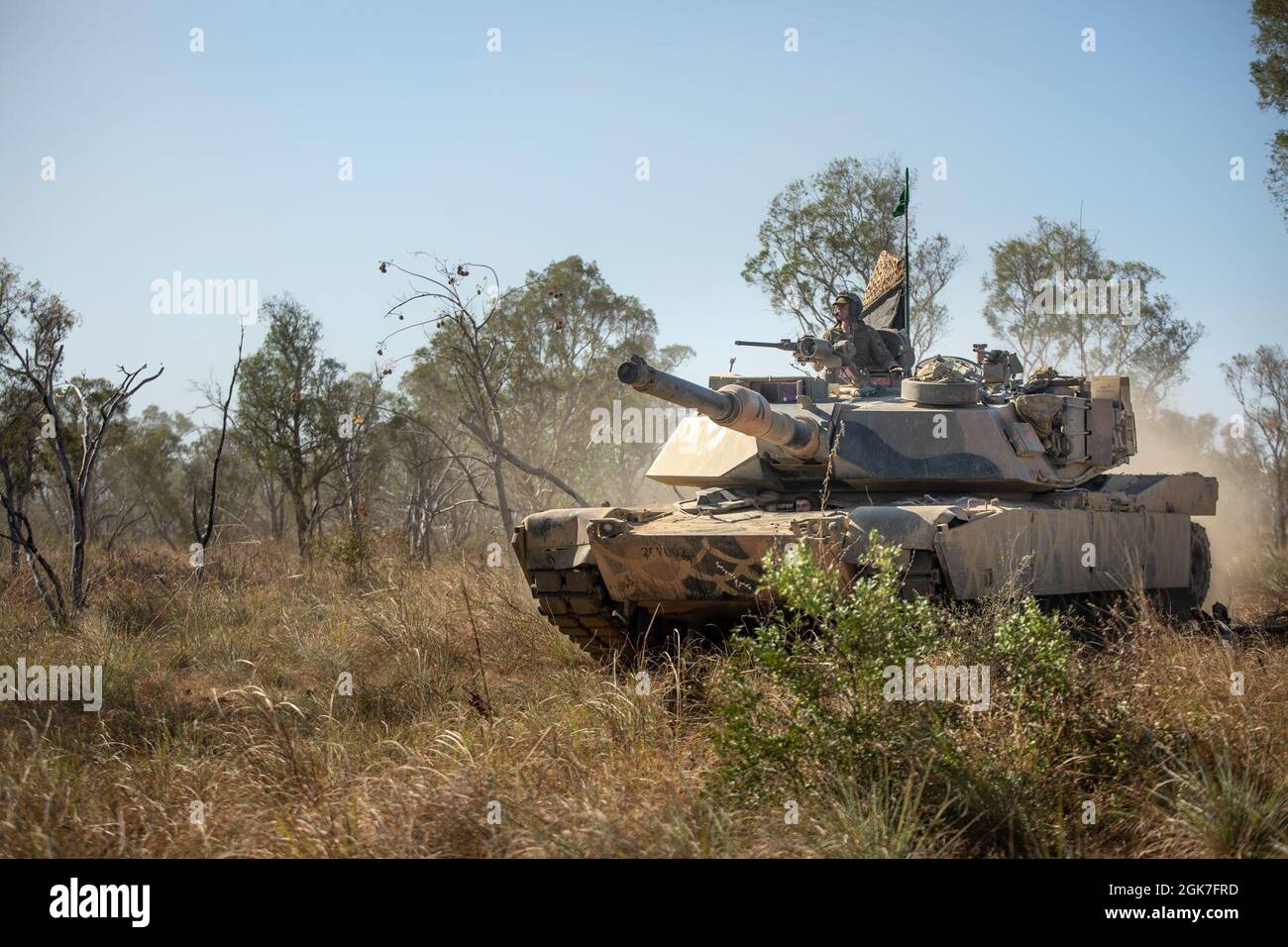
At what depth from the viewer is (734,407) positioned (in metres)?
7.80

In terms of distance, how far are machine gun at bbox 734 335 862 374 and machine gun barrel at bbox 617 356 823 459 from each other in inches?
56.6

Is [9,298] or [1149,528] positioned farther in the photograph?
[9,298]

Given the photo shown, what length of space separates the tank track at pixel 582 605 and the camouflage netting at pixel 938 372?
10.1ft

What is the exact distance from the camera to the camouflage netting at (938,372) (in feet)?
30.5

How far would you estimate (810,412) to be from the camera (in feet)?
29.7

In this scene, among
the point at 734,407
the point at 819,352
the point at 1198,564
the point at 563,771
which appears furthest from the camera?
the point at 1198,564

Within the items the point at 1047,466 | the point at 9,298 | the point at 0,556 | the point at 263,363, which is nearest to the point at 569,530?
the point at 1047,466

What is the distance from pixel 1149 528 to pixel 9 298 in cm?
1197

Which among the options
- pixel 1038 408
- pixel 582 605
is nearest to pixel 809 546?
pixel 582 605

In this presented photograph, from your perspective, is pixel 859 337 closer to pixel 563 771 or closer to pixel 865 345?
pixel 865 345

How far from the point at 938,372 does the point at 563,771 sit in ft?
17.1

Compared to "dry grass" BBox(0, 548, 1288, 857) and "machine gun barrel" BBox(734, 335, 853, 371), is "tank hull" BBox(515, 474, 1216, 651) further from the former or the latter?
"machine gun barrel" BBox(734, 335, 853, 371)

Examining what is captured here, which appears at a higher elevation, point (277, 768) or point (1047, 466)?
point (1047, 466)
